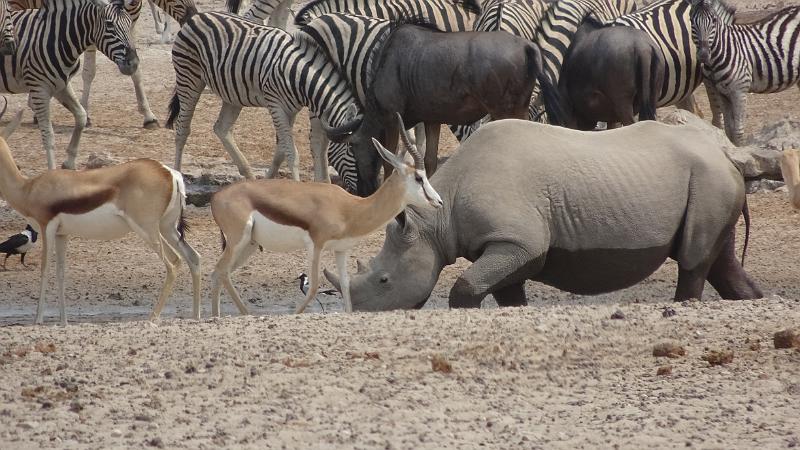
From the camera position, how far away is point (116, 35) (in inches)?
658

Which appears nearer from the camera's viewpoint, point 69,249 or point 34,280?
point 34,280

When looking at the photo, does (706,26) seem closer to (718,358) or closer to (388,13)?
(388,13)

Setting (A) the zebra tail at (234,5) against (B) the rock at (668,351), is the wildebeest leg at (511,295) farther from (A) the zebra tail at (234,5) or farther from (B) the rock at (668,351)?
(A) the zebra tail at (234,5)

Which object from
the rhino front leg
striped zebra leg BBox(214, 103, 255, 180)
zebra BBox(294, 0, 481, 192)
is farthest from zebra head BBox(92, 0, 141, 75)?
the rhino front leg

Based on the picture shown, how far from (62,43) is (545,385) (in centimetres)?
989

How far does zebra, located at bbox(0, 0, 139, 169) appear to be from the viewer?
16.6 meters

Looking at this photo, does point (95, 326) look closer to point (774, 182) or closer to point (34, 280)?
point (34, 280)

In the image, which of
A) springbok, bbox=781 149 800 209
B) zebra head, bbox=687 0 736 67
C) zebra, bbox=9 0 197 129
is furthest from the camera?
zebra, bbox=9 0 197 129

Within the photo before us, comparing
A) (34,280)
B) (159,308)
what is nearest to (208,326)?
(159,308)

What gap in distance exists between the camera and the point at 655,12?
16.1 m

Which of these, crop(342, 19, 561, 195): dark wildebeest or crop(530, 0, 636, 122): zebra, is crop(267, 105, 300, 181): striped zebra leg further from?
crop(530, 0, 636, 122): zebra

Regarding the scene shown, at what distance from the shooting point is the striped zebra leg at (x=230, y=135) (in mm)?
15734

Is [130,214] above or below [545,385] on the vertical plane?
below

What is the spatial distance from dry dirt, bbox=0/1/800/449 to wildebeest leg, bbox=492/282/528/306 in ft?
4.62
